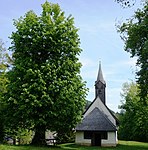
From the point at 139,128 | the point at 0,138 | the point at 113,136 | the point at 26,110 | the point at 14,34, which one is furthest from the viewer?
the point at 139,128

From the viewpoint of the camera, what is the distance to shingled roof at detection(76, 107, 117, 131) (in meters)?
44.5

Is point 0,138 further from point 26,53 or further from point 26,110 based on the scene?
point 26,53

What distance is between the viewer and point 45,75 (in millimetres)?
31844

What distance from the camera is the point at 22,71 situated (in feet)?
107

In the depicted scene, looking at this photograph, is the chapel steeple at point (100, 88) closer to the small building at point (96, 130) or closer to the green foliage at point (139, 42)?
the small building at point (96, 130)

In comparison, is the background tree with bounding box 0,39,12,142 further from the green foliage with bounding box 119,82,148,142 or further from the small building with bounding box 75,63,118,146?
the green foliage with bounding box 119,82,148,142

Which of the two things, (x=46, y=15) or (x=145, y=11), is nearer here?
(x=145, y=11)

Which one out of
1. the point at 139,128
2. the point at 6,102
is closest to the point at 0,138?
the point at 6,102

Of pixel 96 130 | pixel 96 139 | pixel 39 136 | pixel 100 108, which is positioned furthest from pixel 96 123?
pixel 39 136

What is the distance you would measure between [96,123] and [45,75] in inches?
659

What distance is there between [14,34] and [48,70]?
6036 millimetres

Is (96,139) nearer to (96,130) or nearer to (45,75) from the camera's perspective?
(96,130)

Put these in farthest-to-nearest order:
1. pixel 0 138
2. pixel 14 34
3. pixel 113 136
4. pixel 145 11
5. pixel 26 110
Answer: pixel 113 136 < pixel 0 138 < pixel 14 34 < pixel 26 110 < pixel 145 11

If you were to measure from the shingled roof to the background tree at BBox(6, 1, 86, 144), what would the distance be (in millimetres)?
11556
